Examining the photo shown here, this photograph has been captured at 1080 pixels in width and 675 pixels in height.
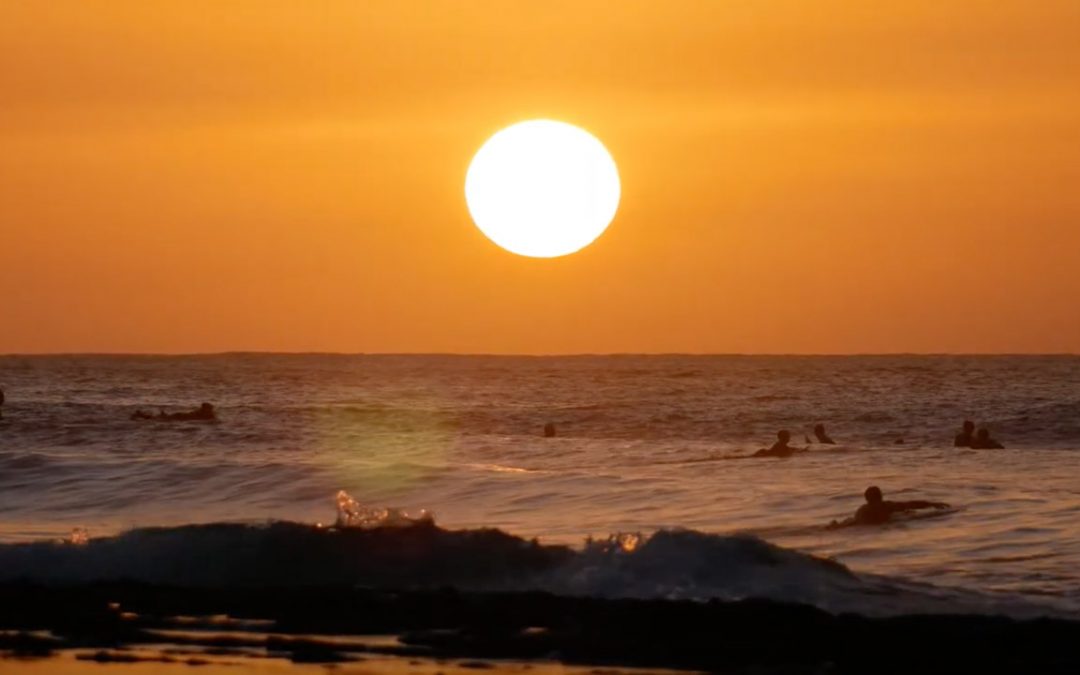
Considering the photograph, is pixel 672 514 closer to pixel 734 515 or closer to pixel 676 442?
pixel 734 515

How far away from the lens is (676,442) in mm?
46750

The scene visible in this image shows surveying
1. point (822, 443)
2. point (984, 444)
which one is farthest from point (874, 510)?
point (822, 443)

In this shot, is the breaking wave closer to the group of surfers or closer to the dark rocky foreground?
the dark rocky foreground

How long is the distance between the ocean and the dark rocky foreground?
97 cm

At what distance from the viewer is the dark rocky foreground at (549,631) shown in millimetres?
15141

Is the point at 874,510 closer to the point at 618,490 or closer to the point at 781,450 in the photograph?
the point at 618,490

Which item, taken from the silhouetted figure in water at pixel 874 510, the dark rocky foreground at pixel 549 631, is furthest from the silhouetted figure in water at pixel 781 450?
the dark rocky foreground at pixel 549 631

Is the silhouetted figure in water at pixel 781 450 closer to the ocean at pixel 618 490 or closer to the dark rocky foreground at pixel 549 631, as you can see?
the ocean at pixel 618 490

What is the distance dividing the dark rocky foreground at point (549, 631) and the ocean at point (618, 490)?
0.97 m

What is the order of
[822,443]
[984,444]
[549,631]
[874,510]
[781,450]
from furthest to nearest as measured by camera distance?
[822,443] → [984,444] → [781,450] → [874,510] → [549,631]

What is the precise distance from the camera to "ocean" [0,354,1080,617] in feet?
61.8

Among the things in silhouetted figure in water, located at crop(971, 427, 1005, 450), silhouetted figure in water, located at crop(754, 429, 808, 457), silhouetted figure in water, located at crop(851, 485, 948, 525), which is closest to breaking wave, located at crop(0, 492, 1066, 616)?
silhouetted figure in water, located at crop(851, 485, 948, 525)

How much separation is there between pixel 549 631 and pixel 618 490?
1269 cm

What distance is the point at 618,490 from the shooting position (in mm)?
28891
